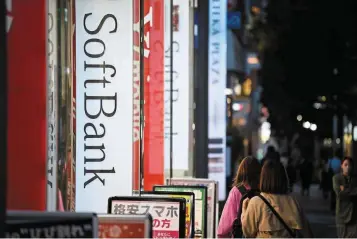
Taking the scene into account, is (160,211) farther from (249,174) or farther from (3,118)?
(3,118)

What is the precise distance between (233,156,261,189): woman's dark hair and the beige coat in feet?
3.50

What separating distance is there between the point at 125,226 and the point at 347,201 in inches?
364

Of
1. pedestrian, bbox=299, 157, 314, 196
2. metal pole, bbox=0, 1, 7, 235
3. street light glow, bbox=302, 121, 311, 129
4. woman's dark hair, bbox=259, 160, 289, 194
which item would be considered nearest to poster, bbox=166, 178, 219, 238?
woman's dark hair, bbox=259, 160, 289, 194

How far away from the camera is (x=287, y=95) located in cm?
4491

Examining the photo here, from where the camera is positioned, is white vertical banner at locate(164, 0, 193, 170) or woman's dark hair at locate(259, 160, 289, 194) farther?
white vertical banner at locate(164, 0, 193, 170)

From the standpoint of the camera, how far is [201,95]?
15.5 m

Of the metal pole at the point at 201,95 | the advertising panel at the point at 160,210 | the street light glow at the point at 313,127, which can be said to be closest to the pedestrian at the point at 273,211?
the advertising panel at the point at 160,210

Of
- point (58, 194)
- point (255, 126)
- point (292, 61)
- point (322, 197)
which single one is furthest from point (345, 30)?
point (255, 126)

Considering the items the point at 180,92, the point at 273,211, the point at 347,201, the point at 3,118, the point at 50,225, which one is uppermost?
the point at 180,92

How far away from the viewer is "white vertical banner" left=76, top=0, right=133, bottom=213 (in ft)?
24.6

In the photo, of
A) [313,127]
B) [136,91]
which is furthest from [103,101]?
[313,127]

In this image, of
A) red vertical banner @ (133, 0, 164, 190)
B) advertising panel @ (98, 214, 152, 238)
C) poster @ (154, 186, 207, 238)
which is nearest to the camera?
advertising panel @ (98, 214, 152, 238)

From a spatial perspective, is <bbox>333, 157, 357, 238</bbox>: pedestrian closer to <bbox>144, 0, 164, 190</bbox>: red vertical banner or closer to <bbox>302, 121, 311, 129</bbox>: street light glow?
<bbox>144, 0, 164, 190</bbox>: red vertical banner

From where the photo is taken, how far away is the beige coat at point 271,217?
7691 millimetres
